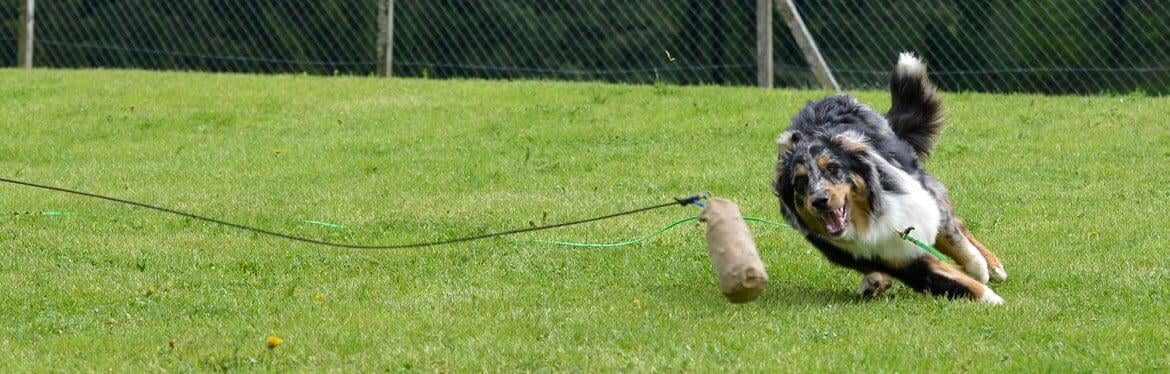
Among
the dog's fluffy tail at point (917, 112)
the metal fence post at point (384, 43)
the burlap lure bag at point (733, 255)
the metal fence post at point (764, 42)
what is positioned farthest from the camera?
the metal fence post at point (384, 43)

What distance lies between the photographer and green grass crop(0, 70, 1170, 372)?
214 inches

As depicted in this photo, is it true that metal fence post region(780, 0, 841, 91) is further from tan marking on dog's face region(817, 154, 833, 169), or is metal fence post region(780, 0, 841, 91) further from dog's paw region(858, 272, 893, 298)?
tan marking on dog's face region(817, 154, 833, 169)

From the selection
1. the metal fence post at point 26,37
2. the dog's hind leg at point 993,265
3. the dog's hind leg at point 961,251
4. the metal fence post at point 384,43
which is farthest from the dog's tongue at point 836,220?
the metal fence post at point 26,37

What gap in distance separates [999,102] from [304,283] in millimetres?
7361

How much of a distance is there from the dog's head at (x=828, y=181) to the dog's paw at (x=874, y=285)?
428mm

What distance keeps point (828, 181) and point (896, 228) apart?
38 centimetres

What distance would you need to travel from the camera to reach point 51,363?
5.38 m

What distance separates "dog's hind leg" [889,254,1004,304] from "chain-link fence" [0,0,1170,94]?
807cm

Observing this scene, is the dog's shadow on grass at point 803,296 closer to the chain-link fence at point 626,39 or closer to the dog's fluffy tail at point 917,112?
the dog's fluffy tail at point 917,112

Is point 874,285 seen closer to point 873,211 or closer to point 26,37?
point 873,211

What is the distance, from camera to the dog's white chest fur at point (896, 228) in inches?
235

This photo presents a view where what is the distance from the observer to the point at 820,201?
5793mm

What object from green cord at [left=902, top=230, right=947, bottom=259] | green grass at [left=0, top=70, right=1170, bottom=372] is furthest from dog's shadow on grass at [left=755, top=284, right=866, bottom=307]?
green cord at [left=902, top=230, right=947, bottom=259]

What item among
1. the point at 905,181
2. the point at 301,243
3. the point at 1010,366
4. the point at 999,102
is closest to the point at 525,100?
the point at 999,102
